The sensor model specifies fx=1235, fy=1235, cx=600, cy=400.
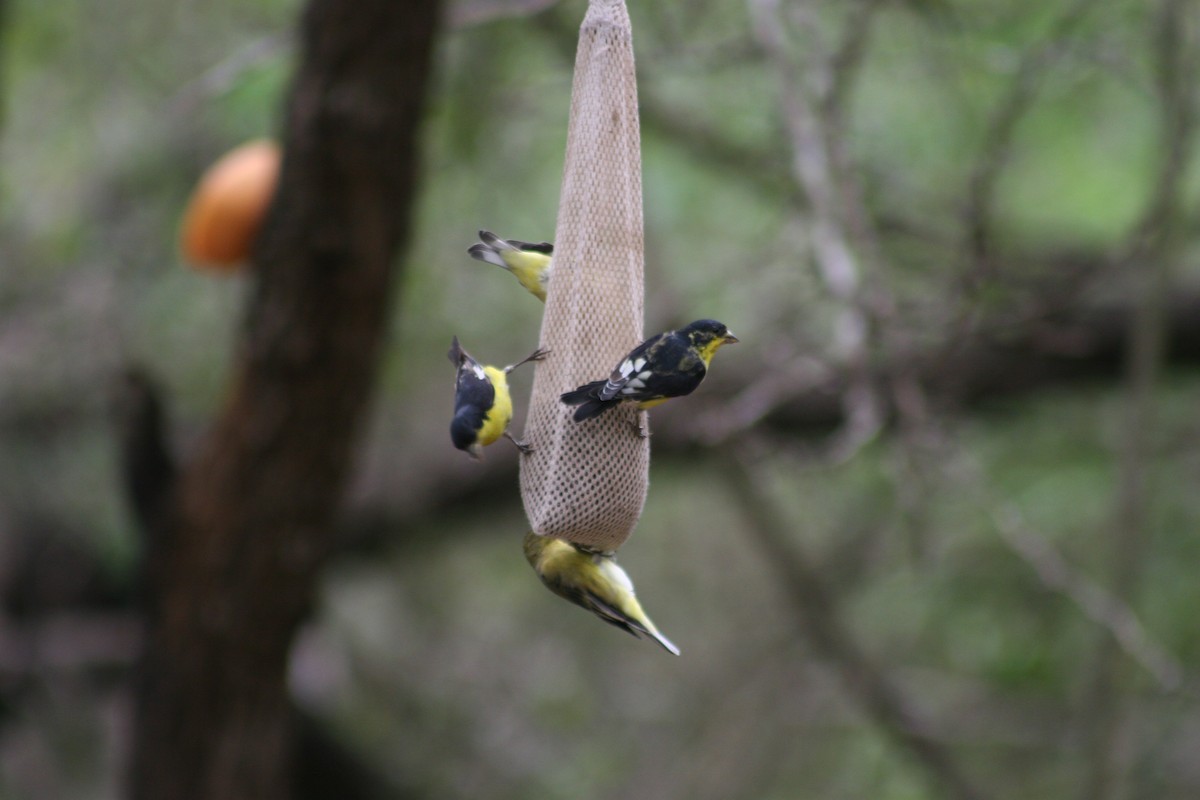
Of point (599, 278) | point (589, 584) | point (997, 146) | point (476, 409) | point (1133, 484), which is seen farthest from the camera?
point (1133, 484)

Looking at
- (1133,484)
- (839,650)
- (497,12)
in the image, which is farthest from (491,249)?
(839,650)

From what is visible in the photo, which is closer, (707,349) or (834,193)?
(707,349)

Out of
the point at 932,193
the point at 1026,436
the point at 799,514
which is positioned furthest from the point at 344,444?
the point at 799,514

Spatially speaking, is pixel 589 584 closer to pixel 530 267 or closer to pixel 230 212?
pixel 530 267

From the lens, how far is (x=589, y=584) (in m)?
2.01

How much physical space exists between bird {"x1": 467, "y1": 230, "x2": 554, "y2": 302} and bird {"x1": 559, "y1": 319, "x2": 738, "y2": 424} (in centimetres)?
44

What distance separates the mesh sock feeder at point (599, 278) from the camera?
6.63 feet

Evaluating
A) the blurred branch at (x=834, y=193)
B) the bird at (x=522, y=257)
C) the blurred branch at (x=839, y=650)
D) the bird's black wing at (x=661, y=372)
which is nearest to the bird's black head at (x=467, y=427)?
the bird's black wing at (x=661, y=372)

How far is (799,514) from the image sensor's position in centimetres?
739

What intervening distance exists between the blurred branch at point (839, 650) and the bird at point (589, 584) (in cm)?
283

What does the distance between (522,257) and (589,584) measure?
624 millimetres

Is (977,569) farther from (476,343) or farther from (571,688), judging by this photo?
(571,688)

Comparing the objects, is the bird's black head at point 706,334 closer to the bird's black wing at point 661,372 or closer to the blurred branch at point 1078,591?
the bird's black wing at point 661,372

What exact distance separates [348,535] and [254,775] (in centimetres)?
202
